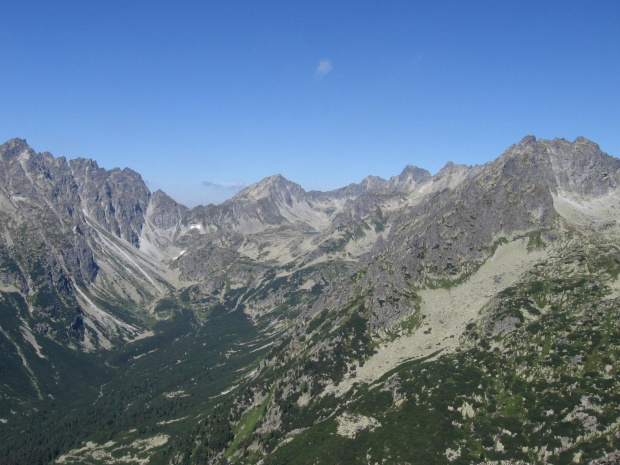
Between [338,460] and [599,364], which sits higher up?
[599,364]

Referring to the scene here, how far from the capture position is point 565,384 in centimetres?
19300

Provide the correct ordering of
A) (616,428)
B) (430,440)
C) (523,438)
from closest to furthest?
(616,428) → (523,438) → (430,440)

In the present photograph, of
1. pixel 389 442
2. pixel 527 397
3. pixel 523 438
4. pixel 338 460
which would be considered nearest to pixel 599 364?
pixel 527 397

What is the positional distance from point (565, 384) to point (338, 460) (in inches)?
3784

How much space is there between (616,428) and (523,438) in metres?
30.4

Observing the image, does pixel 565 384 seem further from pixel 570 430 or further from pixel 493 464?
pixel 493 464

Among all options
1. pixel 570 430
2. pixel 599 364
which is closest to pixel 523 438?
pixel 570 430

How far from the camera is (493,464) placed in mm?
169250

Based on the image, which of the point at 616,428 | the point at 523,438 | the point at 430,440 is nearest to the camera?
the point at 616,428

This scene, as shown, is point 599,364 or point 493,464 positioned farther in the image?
point 599,364

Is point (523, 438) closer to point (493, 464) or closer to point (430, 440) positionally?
point (493, 464)

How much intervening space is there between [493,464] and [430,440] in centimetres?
2625

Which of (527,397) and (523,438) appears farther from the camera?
(527,397)

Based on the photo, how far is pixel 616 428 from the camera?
159375mm
